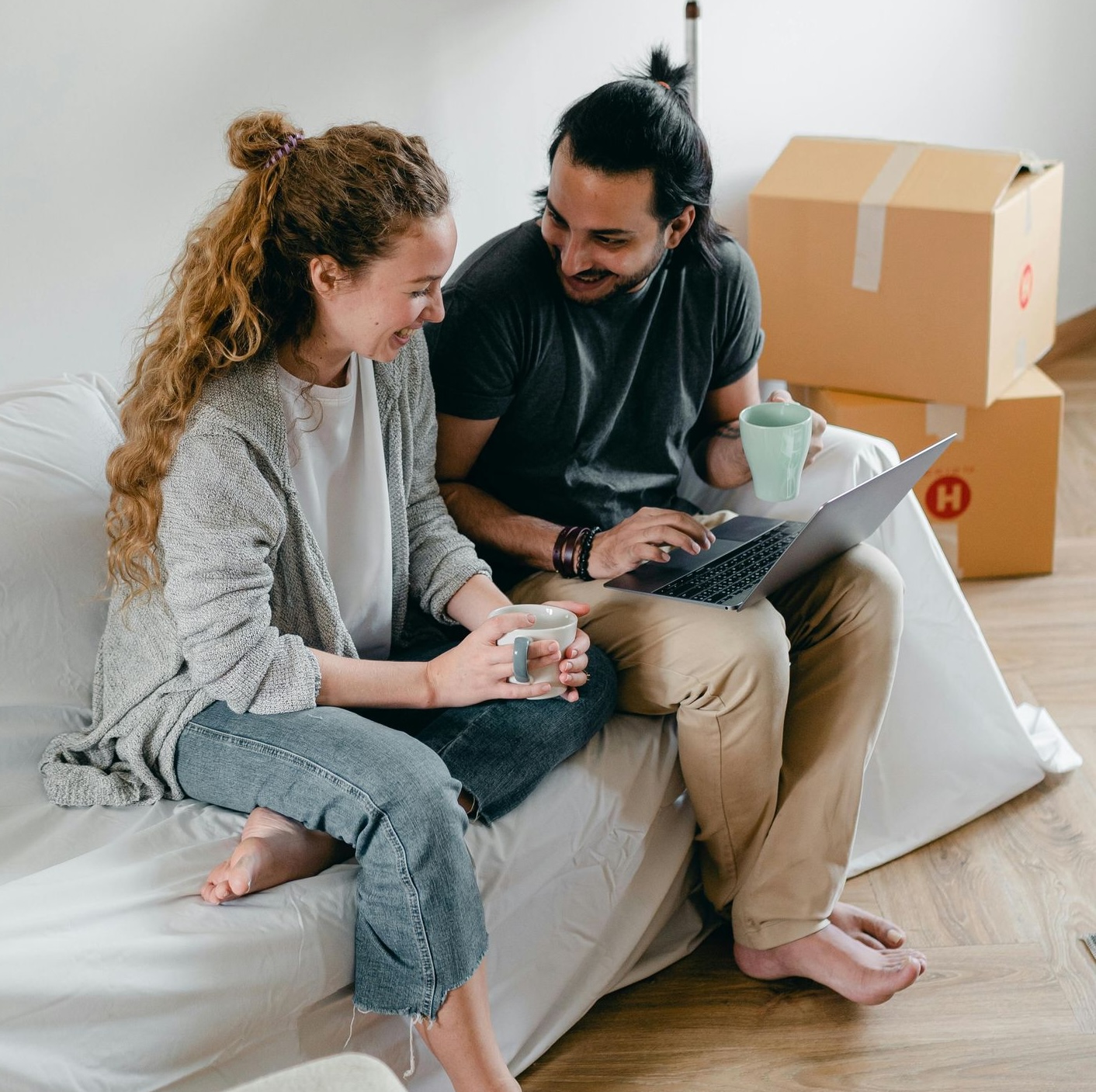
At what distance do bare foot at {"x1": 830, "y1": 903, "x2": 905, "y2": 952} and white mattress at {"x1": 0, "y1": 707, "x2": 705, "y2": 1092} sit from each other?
18cm

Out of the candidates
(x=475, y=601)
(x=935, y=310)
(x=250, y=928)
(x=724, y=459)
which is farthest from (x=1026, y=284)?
(x=250, y=928)

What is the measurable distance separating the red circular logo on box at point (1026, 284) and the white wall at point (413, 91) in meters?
0.67

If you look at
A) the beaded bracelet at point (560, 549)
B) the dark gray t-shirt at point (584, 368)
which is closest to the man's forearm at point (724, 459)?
the dark gray t-shirt at point (584, 368)

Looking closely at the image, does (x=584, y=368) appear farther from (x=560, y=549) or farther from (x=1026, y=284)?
(x=1026, y=284)

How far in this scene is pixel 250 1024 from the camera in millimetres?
1153

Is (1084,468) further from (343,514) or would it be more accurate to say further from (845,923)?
(343,514)

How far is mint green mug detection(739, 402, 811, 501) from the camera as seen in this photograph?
4.87 ft

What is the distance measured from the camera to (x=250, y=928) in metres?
1.17

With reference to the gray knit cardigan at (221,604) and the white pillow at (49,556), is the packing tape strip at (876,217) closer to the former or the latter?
the gray knit cardigan at (221,604)

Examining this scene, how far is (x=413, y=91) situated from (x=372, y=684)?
122 centimetres

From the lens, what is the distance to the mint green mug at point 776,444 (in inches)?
58.4

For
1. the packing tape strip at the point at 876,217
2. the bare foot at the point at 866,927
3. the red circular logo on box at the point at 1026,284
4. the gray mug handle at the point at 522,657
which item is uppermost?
the packing tape strip at the point at 876,217

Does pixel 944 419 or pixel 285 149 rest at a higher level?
pixel 285 149

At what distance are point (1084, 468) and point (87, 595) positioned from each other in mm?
2291
